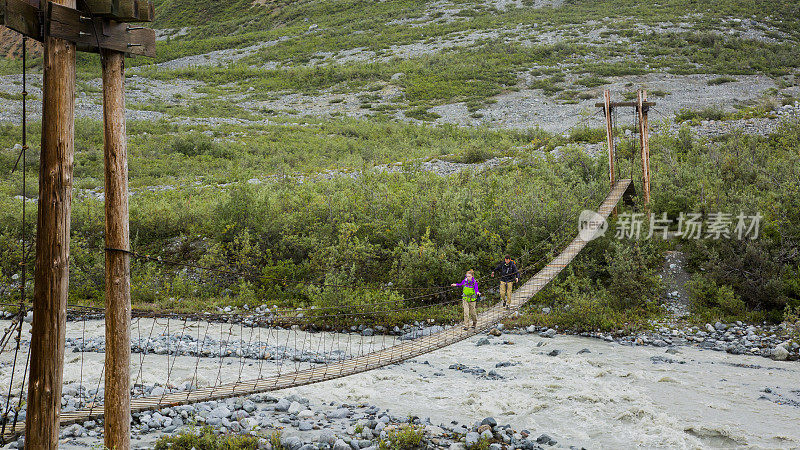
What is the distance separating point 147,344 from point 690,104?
2413cm

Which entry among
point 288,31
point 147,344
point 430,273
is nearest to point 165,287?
point 147,344

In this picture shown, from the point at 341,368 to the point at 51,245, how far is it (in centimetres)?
374

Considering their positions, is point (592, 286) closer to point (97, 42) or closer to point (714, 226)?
point (714, 226)

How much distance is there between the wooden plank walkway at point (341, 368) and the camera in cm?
604

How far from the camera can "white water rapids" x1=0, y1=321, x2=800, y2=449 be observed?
23.1 feet

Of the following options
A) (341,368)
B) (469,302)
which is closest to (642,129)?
(469,302)

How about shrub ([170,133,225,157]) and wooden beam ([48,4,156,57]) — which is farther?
shrub ([170,133,225,157])

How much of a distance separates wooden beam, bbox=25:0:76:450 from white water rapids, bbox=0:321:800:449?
13.0ft

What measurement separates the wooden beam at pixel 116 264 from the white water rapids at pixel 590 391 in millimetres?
3310

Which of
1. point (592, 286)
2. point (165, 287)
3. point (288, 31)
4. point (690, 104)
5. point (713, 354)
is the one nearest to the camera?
point (713, 354)

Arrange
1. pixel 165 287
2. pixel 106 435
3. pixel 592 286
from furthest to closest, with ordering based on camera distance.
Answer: pixel 165 287
pixel 592 286
pixel 106 435

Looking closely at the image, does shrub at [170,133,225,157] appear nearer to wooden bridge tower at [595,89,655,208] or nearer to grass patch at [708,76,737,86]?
wooden bridge tower at [595,89,655,208]

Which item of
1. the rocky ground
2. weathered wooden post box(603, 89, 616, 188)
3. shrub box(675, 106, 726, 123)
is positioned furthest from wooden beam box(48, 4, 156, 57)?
shrub box(675, 106, 726, 123)

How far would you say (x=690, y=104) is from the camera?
2531 cm
